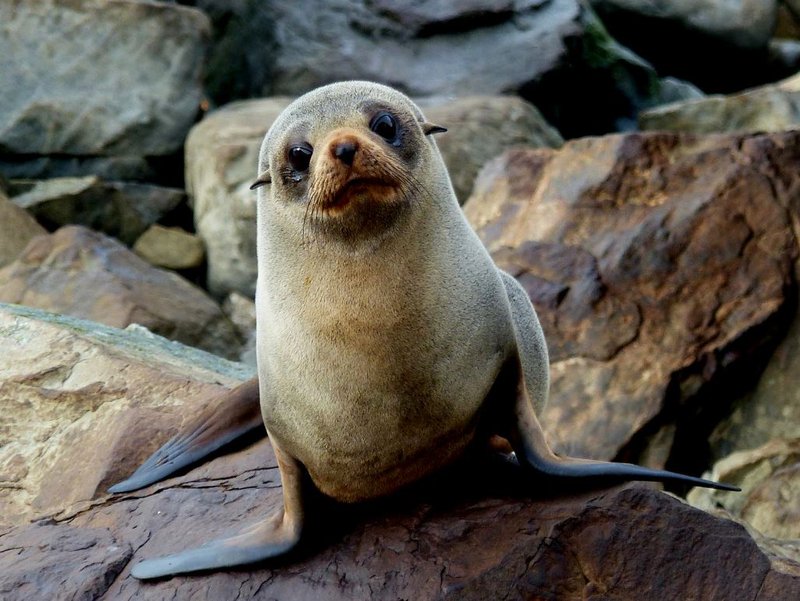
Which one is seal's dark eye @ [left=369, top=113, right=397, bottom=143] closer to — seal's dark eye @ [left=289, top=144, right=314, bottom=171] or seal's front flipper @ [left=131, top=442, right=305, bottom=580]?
seal's dark eye @ [left=289, top=144, right=314, bottom=171]

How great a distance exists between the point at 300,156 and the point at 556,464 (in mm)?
1322

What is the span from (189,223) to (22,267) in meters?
2.68

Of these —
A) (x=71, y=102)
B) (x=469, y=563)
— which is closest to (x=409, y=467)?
(x=469, y=563)

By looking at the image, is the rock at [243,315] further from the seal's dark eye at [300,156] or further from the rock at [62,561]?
the seal's dark eye at [300,156]

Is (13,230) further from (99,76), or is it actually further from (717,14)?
(717,14)

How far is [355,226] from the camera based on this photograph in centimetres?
327

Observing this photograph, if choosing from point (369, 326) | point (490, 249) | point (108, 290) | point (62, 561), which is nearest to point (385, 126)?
point (369, 326)

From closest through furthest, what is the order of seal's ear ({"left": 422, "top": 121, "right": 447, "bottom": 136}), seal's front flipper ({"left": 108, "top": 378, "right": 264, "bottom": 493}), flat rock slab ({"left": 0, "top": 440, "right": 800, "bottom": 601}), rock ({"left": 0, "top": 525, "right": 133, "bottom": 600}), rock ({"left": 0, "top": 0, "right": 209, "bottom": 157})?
flat rock slab ({"left": 0, "top": 440, "right": 800, "bottom": 601}) < rock ({"left": 0, "top": 525, "right": 133, "bottom": 600}) < seal's ear ({"left": 422, "top": 121, "right": 447, "bottom": 136}) < seal's front flipper ({"left": 108, "top": 378, "right": 264, "bottom": 493}) < rock ({"left": 0, "top": 0, "right": 209, "bottom": 157})

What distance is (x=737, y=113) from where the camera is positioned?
11.9 meters

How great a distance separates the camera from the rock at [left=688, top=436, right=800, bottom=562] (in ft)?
19.7

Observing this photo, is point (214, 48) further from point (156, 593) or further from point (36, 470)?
point (156, 593)

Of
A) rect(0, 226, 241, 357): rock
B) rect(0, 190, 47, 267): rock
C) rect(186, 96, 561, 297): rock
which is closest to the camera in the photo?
rect(0, 226, 241, 357): rock

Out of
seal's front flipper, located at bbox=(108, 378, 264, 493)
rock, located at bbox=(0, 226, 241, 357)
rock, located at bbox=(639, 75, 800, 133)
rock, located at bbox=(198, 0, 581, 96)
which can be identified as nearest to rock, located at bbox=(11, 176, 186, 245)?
rock, located at bbox=(0, 226, 241, 357)

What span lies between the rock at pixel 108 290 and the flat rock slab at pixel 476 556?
15.7 ft
